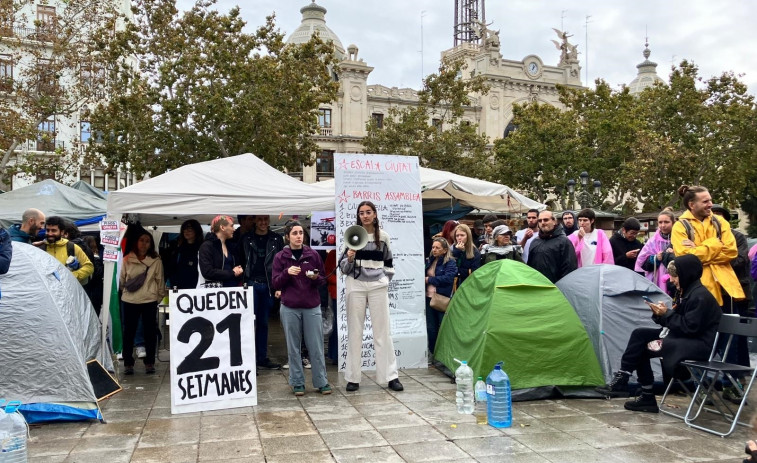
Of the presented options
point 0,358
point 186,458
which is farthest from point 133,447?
point 0,358

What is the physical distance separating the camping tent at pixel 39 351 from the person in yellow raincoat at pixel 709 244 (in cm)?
589

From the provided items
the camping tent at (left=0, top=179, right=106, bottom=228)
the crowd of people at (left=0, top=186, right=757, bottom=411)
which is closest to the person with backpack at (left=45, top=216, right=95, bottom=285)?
the crowd of people at (left=0, top=186, right=757, bottom=411)

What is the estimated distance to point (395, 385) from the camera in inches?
274

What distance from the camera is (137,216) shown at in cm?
926

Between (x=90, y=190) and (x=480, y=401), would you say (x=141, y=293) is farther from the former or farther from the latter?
(x=90, y=190)

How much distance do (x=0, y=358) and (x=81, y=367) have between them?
2.21 feet

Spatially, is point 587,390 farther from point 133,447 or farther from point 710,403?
point 133,447

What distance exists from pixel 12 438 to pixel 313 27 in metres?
40.7

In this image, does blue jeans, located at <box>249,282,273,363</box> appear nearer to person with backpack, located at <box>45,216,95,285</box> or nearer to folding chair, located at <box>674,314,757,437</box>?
person with backpack, located at <box>45,216,95,285</box>

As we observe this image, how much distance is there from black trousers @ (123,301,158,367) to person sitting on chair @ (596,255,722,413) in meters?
5.53

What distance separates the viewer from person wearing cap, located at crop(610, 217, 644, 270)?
8734 mm

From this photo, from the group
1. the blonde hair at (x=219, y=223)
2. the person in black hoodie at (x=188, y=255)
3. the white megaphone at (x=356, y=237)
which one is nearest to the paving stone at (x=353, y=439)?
the white megaphone at (x=356, y=237)

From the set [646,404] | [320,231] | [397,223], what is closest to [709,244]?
[646,404]

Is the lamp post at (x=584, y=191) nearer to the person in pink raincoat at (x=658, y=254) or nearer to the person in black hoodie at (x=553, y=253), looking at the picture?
the person in pink raincoat at (x=658, y=254)
